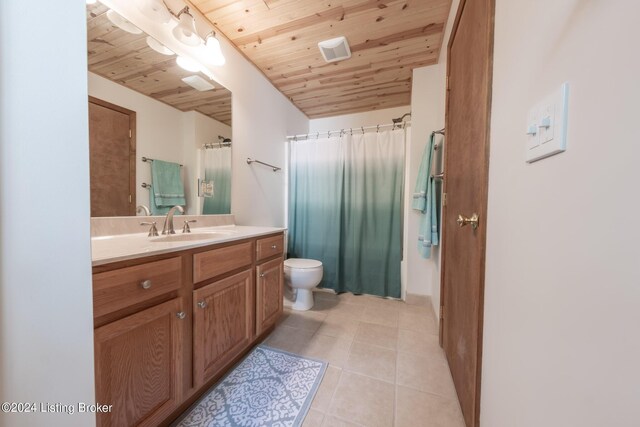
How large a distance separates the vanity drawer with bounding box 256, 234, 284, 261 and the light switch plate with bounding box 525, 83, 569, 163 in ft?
4.51

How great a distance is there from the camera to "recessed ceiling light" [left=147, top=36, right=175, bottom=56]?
1309mm

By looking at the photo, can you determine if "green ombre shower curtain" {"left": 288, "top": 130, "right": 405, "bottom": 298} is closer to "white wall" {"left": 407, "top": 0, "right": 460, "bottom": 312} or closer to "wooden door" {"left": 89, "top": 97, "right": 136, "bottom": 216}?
"white wall" {"left": 407, "top": 0, "right": 460, "bottom": 312}

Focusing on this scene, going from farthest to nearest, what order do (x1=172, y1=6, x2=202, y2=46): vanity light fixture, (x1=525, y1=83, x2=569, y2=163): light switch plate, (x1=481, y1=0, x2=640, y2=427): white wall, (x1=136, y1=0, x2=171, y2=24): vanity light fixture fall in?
(x1=172, y1=6, x2=202, y2=46): vanity light fixture → (x1=136, y1=0, x2=171, y2=24): vanity light fixture → (x1=525, y1=83, x2=569, y2=163): light switch plate → (x1=481, y1=0, x2=640, y2=427): white wall

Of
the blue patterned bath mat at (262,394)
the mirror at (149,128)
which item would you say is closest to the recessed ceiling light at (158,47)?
the mirror at (149,128)

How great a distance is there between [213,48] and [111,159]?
1021 mm

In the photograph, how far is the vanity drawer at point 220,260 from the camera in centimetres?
106

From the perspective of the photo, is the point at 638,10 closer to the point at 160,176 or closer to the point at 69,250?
the point at 69,250

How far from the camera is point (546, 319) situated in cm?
49

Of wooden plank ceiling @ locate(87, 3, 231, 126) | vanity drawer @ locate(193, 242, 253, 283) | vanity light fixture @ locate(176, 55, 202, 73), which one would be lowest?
vanity drawer @ locate(193, 242, 253, 283)

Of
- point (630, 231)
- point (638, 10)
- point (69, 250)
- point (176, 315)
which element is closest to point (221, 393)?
point (176, 315)

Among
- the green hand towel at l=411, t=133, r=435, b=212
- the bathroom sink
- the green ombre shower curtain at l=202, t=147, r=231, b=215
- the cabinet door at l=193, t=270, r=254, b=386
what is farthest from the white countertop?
the green hand towel at l=411, t=133, r=435, b=212

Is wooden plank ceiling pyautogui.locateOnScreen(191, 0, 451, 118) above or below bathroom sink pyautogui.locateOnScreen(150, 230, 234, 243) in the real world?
above

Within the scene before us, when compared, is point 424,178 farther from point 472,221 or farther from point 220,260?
point 220,260

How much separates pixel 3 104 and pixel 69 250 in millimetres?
269
